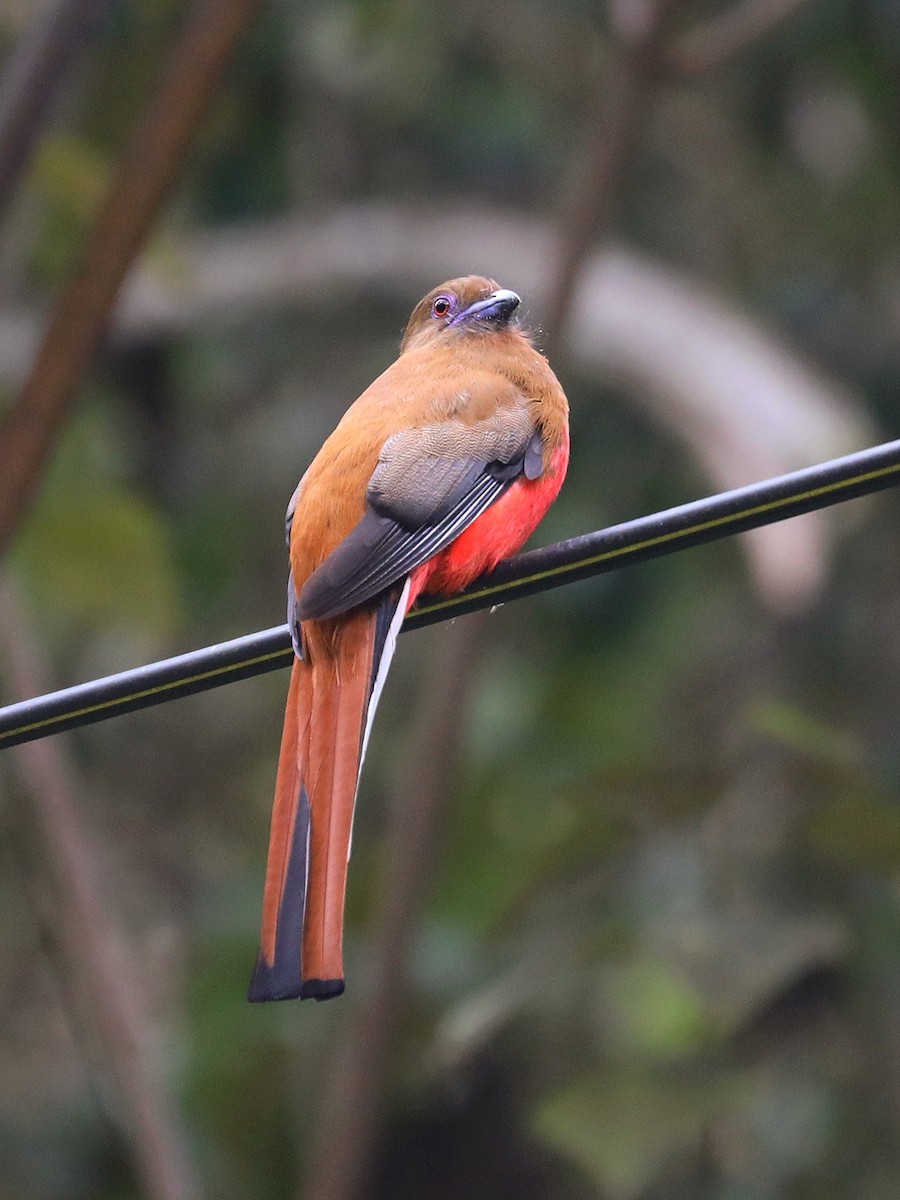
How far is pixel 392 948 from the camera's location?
17.7 feet

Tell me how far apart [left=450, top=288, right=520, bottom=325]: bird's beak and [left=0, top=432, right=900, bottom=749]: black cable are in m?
1.75

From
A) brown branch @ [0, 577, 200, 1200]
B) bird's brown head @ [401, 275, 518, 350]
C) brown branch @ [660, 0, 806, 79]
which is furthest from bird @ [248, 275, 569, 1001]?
brown branch @ [0, 577, 200, 1200]

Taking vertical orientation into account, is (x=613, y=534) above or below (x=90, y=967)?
above

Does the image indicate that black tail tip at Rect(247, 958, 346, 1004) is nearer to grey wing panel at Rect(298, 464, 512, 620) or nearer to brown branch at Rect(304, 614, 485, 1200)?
grey wing panel at Rect(298, 464, 512, 620)

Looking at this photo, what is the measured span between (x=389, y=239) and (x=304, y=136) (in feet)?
4.84

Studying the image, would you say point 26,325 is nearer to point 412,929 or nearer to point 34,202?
point 34,202

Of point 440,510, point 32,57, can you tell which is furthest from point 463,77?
point 440,510

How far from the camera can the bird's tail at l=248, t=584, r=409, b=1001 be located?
286 centimetres

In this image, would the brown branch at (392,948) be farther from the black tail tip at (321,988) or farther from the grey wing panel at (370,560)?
the black tail tip at (321,988)

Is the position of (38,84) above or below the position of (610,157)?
above

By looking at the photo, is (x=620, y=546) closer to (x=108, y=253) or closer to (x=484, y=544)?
(x=484, y=544)

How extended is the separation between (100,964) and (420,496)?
288cm

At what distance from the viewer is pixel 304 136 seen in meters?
9.12

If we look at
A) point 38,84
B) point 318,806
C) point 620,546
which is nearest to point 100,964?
point 38,84
